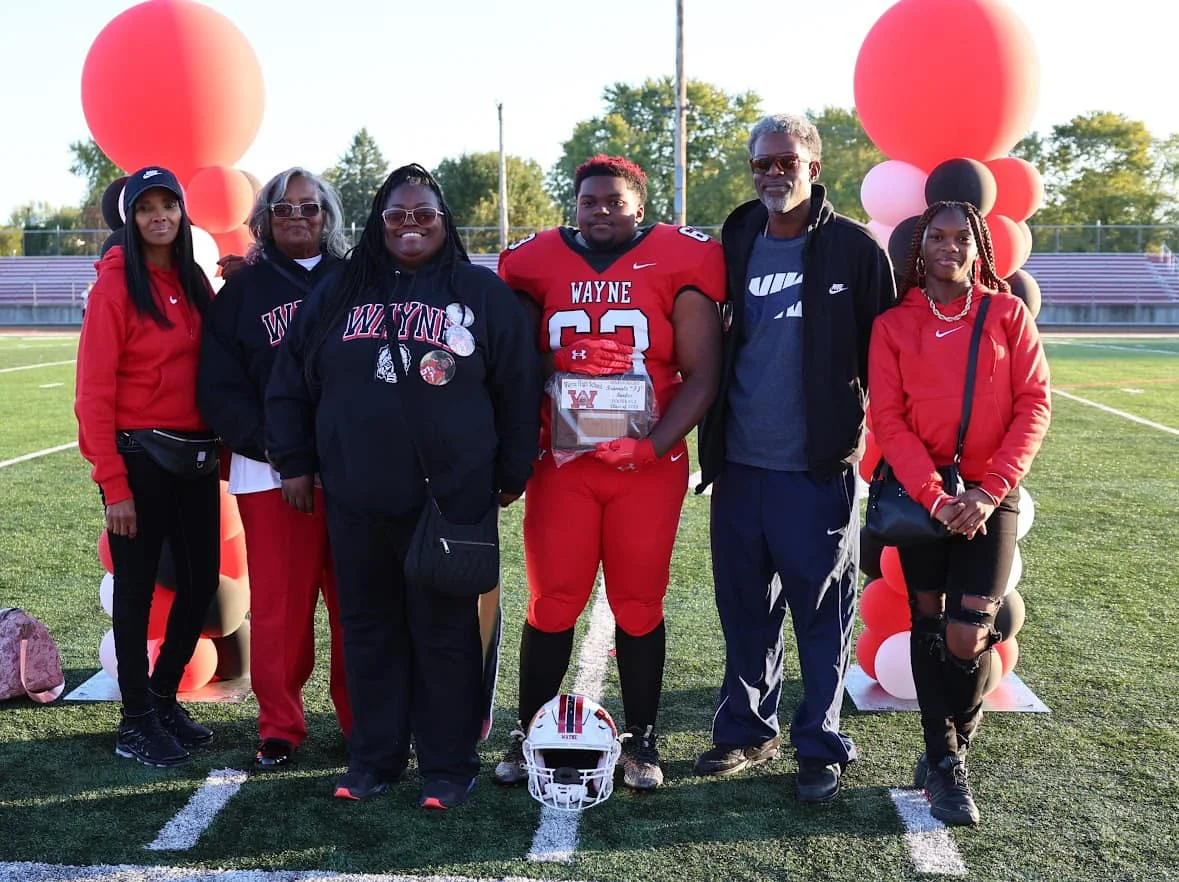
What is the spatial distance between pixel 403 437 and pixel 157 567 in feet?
3.53

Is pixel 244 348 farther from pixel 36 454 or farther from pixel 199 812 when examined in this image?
pixel 36 454

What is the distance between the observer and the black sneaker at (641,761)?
131 inches

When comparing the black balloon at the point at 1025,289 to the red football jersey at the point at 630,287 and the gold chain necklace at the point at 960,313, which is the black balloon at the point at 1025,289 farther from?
the red football jersey at the point at 630,287

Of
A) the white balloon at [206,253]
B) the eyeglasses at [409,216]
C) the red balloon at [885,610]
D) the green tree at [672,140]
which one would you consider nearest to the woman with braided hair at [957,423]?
the red balloon at [885,610]

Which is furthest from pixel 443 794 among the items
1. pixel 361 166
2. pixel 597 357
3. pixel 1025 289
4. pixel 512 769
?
pixel 361 166

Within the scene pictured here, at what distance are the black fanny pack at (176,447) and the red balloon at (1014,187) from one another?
2.74 meters

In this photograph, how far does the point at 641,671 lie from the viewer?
11.3ft

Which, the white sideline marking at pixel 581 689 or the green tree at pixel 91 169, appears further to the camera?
the green tree at pixel 91 169

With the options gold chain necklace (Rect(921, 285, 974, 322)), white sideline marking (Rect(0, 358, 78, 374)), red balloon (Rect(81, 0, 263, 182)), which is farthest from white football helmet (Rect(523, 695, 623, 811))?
white sideline marking (Rect(0, 358, 78, 374))

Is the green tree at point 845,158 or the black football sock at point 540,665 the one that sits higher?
the green tree at point 845,158

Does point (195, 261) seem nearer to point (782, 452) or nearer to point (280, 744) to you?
point (280, 744)

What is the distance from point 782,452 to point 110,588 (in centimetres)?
237

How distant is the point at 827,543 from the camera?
332 cm

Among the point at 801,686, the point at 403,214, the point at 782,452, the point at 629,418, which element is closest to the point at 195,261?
the point at 403,214
